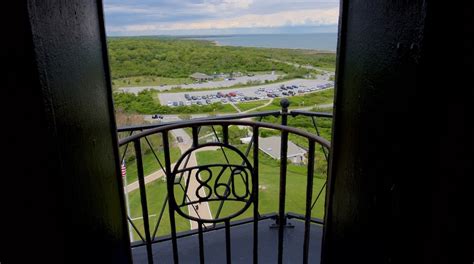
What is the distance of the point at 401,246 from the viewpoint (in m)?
0.68

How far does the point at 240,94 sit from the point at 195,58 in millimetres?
949

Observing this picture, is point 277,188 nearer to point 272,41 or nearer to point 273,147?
point 273,147

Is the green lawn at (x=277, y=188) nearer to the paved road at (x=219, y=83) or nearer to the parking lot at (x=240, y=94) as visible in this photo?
the parking lot at (x=240, y=94)

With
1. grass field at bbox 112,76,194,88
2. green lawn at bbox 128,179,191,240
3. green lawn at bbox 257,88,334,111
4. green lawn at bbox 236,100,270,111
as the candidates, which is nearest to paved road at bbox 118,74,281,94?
grass field at bbox 112,76,194,88

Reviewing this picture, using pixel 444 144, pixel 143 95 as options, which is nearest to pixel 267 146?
pixel 143 95

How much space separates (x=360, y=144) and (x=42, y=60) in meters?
0.80

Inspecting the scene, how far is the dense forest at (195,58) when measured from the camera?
380cm

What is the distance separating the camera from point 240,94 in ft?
12.9

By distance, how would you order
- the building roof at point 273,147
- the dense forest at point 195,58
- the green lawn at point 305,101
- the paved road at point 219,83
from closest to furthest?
the building roof at point 273,147, the green lawn at point 305,101, the dense forest at point 195,58, the paved road at point 219,83

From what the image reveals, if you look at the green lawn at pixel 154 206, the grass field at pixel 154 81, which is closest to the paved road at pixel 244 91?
the grass field at pixel 154 81

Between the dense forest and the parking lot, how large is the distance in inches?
10.4

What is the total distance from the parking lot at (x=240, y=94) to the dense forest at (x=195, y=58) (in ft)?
0.87

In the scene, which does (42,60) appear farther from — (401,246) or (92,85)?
(401,246)

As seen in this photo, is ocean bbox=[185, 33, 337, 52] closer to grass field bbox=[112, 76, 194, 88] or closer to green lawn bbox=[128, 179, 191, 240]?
grass field bbox=[112, 76, 194, 88]
